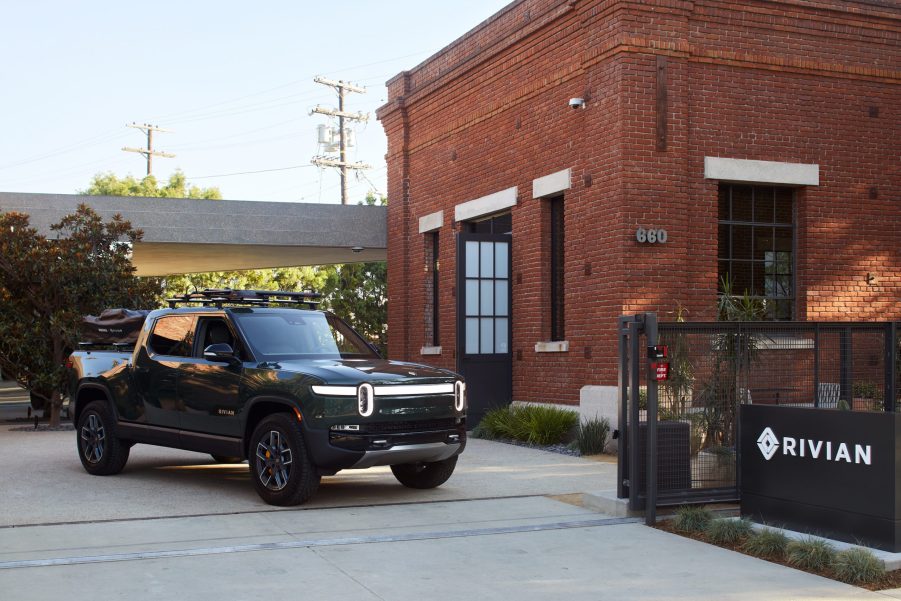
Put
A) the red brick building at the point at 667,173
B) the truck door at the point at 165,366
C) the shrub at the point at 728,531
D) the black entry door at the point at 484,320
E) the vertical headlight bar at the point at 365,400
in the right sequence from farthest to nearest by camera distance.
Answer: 1. the black entry door at the point at 484,320
2. the red brick building at the point at 667,173
3. the truck door at the point at 165,366
4. the vertical headlight bar at the point at 365,400
5. the shrub at the point at 728,531

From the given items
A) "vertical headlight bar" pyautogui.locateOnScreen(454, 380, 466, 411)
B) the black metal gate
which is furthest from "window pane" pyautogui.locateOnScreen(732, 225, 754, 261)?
"vertical headlight bar" pyautogui.locateOnScreen(454, 380, 466, 411)

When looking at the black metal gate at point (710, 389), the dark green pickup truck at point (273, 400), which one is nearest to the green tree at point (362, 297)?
the dark green pickup truck at point (273, 400)

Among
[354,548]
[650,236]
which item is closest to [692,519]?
[354,548]

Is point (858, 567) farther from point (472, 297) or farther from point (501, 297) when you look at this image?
point (501, 297)

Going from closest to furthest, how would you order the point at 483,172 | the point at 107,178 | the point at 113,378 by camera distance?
the point at 113,378
the point at 483,172
the point at 107,178

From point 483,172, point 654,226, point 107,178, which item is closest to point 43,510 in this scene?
point 654,226

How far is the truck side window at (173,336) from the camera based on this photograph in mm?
11117

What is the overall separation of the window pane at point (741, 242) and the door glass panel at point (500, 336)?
13.4ft

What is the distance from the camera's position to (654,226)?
14531 millimetres

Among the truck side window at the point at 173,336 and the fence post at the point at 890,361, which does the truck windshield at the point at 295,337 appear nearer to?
the truck side window at the point at 173,336

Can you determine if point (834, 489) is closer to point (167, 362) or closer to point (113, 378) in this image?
point (167, 362)

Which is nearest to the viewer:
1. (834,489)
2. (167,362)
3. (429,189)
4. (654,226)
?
(834,489)

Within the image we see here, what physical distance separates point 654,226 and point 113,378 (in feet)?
24.2

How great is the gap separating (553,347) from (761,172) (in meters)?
4.02
